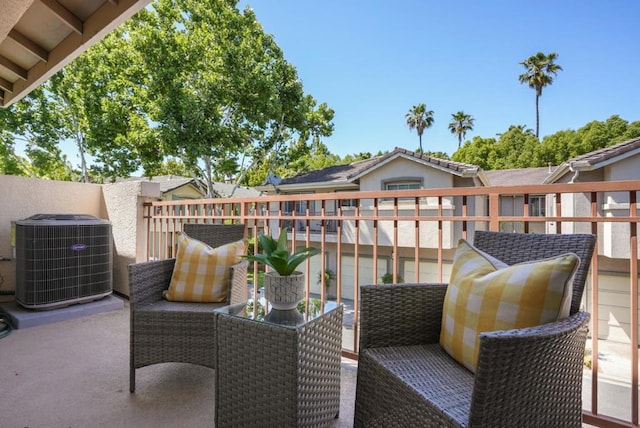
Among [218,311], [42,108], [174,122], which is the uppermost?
[42,108]

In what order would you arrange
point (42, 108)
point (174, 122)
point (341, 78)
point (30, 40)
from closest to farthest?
point (30, 40) < point (174, 122) < point (42, 108) < point (341, 78)

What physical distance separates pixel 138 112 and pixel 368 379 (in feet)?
41.6

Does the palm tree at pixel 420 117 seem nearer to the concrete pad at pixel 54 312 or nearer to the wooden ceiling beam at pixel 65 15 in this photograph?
the concrete pad at pixel 54 312

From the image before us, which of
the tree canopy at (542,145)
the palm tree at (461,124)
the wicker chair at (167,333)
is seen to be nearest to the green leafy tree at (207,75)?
the wicker chair at (167,333)

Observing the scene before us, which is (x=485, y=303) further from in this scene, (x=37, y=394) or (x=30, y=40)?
(x=30, y=40)

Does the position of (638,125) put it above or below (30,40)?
above

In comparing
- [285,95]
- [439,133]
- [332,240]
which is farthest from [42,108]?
[439,133]

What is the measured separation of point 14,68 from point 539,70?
1126 inches

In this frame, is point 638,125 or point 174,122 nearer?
point 174,122

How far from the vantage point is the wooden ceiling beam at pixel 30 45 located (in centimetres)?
272

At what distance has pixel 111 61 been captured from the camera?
37.0 ft

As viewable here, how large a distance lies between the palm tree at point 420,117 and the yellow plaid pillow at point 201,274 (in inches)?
1102

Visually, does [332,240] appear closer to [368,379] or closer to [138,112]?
[138,112]

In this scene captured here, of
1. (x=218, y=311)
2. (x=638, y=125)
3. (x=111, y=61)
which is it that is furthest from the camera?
(x=638, y=125)
